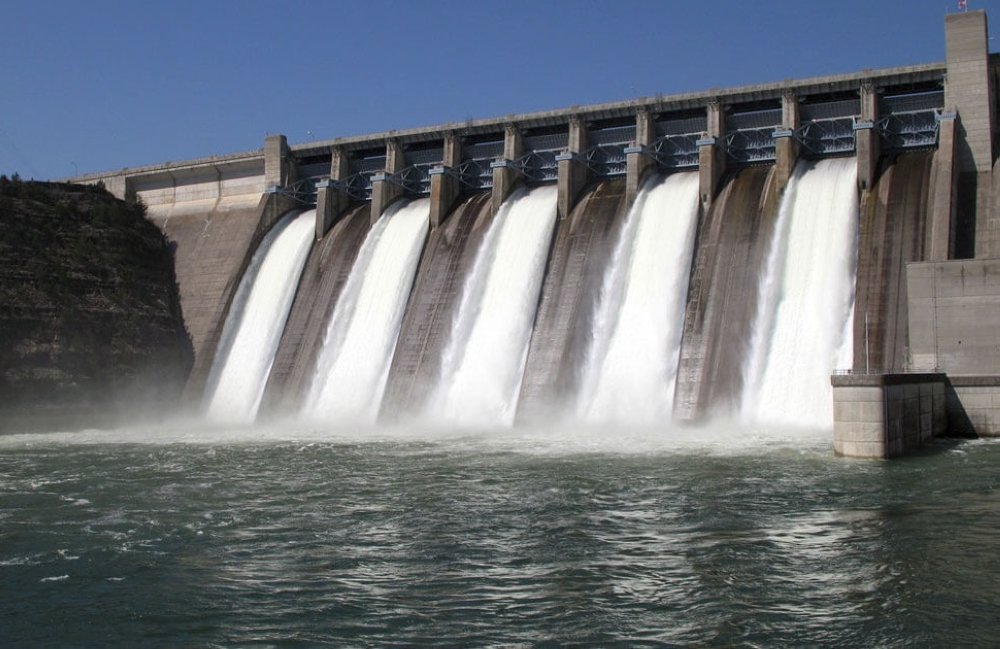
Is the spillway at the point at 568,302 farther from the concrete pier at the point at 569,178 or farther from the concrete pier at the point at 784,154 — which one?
the concrete pier at the point at 784,154

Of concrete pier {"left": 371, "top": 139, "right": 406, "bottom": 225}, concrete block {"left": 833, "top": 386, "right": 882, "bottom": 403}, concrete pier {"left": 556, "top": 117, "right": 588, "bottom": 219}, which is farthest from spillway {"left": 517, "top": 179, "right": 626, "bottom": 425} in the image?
concrete block {"left": 833, "top": 386, "right": 882, "bottom": 403}

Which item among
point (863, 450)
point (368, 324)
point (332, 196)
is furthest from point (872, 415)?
point (332, 196)

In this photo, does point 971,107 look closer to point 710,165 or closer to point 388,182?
point 710,165

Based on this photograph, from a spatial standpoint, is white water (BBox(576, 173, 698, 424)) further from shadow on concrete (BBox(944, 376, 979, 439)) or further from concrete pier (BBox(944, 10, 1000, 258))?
concrete pier (BBox(944, 10, 1000, 258))

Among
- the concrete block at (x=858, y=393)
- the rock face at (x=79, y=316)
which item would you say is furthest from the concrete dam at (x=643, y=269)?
the rock face at (x=79, y=316)

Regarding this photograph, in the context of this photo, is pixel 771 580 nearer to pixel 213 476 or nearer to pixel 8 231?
pixel 213 476

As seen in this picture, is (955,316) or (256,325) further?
(256,325)
